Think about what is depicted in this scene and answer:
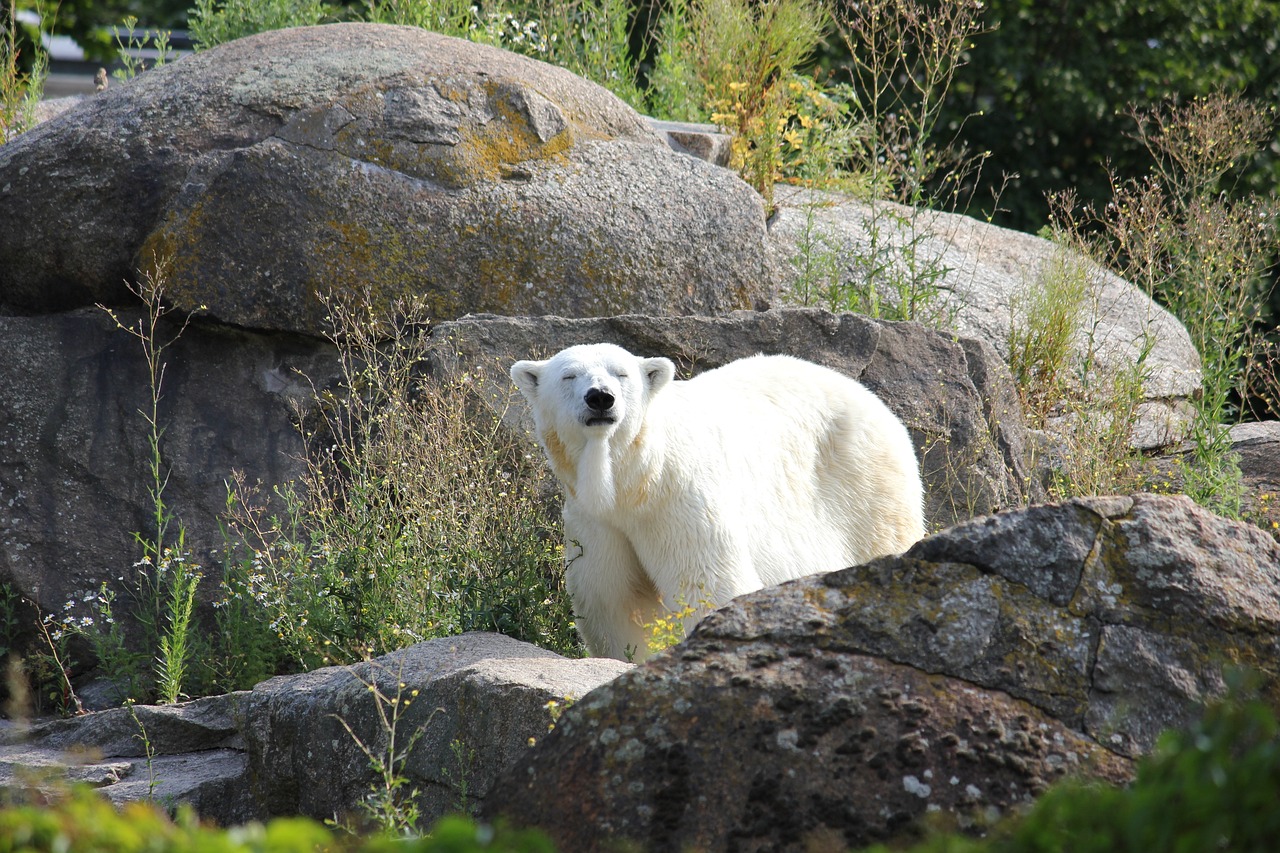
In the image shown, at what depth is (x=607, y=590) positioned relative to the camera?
4.63 m

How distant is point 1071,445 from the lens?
618cm

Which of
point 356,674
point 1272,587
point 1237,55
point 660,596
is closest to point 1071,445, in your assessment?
point 660,596

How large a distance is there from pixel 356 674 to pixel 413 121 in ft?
11.3

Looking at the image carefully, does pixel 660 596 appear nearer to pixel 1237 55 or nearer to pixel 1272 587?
pixel 1272 587

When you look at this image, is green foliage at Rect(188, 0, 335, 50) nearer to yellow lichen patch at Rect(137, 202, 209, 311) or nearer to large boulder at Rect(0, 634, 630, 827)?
yellow lichen patch at Rect(137, 202, 209, 311)

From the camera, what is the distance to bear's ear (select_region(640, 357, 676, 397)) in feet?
14.9

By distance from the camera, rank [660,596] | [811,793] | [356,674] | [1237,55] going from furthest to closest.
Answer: [1237,55], [660,596], [356,674], [811,793]

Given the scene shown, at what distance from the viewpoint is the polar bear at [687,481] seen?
4.46 m

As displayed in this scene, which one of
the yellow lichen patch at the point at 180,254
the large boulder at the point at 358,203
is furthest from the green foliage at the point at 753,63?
the yellow lichen patch at the point at 180,254

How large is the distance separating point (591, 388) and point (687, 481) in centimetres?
55

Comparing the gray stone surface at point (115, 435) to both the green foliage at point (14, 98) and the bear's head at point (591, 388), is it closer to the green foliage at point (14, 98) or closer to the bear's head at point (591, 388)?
the bear's head at point (591, 388)

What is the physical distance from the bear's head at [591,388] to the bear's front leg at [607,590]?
16.3 inches

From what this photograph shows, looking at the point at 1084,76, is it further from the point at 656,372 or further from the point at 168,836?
the point at 168,836

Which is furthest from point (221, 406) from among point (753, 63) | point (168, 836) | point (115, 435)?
point (753, 63)
